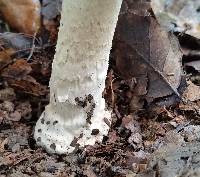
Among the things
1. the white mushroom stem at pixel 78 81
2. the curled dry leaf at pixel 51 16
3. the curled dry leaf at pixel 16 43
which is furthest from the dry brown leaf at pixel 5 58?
the white mushroom stem at pixel 78 81

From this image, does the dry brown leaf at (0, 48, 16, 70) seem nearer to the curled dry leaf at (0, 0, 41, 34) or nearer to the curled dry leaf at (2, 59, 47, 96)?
the curled dry leaf at (2, 59, 47, 96)

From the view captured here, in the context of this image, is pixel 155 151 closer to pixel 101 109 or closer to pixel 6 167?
pixel 101 109

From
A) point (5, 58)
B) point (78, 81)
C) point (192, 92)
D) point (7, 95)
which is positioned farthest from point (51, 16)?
point (192, 92)

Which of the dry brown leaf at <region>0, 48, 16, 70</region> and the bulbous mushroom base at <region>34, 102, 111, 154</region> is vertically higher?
the dry brown leaf at <region>0, 48, 16, 70</region>

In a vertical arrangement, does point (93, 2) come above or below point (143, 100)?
above

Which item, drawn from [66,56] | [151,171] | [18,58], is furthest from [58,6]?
[151,171]

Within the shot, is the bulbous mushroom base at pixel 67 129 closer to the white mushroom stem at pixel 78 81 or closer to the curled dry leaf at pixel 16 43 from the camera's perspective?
the white mushroom stem at pixel 78 81

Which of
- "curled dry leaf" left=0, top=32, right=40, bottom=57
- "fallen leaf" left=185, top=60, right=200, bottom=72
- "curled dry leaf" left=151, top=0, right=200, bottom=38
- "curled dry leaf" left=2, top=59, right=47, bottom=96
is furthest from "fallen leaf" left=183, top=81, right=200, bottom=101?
"curled dry leaf" left=0, top=32, right=40, bottom=57

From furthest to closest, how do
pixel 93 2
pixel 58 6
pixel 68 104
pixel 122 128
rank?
1. pixel 58 6
2. pixel 122 128
3. pixel 68 104
4. pixel 93 2
